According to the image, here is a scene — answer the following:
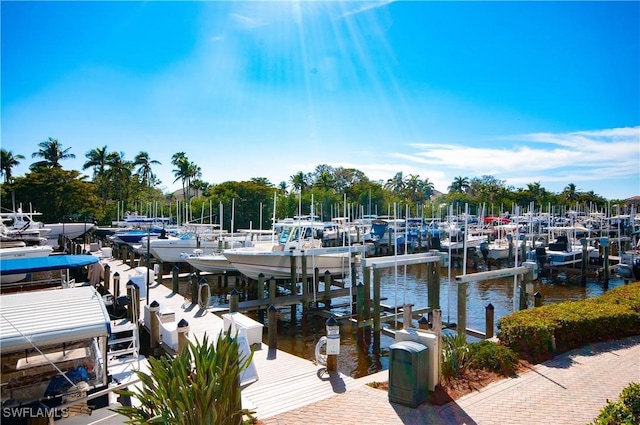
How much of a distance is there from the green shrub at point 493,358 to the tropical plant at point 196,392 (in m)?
5.53

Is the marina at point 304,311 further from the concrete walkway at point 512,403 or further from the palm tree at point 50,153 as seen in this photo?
the palm tree at point 50,153

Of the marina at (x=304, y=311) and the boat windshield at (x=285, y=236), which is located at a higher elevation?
the boat windshield at (x=285, y=236)

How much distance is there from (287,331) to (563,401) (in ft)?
38.6

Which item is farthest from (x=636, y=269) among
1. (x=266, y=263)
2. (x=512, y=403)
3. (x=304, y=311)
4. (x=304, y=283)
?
(x=512, y=403)

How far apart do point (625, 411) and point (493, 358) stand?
3.58 meters

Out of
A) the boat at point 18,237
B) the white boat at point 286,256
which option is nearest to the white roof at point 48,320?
the white boat at point 286,256

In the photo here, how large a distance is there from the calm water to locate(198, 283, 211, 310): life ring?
106 inches

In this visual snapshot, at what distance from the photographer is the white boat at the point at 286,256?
21750mm

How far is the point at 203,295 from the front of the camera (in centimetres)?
1723

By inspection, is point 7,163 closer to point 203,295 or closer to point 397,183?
point 203,295

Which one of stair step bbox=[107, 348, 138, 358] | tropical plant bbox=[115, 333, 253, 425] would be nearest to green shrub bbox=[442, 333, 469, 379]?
tropical plant bbox=[115, 333, 253, 425]

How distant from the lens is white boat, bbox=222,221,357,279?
2175 cm

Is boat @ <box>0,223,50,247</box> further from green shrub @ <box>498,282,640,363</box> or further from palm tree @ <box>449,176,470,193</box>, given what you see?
palm tree @ <box>449,176,470,193</box>
